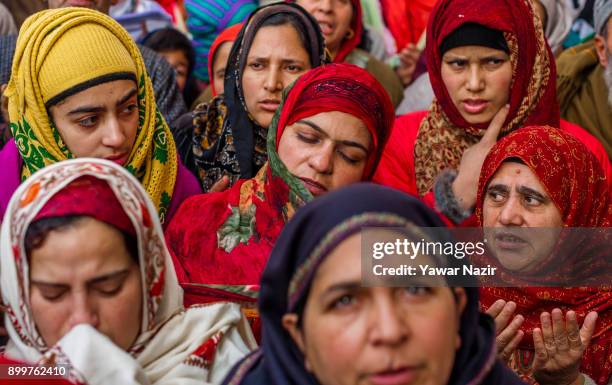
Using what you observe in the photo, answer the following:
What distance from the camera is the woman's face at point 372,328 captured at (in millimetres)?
2455

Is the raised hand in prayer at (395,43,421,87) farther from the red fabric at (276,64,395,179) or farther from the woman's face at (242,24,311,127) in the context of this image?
the red fabric at (276,64,395,179)

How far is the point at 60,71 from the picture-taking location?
3.92 meters

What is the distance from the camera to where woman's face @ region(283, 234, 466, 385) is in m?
2.46

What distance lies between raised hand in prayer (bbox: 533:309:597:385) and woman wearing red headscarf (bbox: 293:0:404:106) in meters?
2.32

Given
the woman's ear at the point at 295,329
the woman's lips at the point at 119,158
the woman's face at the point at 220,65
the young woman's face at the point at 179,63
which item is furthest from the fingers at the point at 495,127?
the woman's ear at the point at 295,329

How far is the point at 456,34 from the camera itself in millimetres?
4824

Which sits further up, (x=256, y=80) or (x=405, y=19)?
(x=405, y=19)

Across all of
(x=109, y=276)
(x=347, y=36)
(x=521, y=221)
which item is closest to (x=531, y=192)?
(x=521, y=221)

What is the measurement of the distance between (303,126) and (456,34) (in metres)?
1.17

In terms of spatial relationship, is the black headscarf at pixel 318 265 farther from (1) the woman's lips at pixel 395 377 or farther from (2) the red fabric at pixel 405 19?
(2) the red fabric at pixel 405 19

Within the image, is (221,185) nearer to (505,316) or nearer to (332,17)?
(332,17)

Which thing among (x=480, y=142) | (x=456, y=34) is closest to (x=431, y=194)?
(x=480, y=142)

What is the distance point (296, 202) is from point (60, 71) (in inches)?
37.4

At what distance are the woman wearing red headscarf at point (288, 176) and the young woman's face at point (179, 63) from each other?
2291 mm
